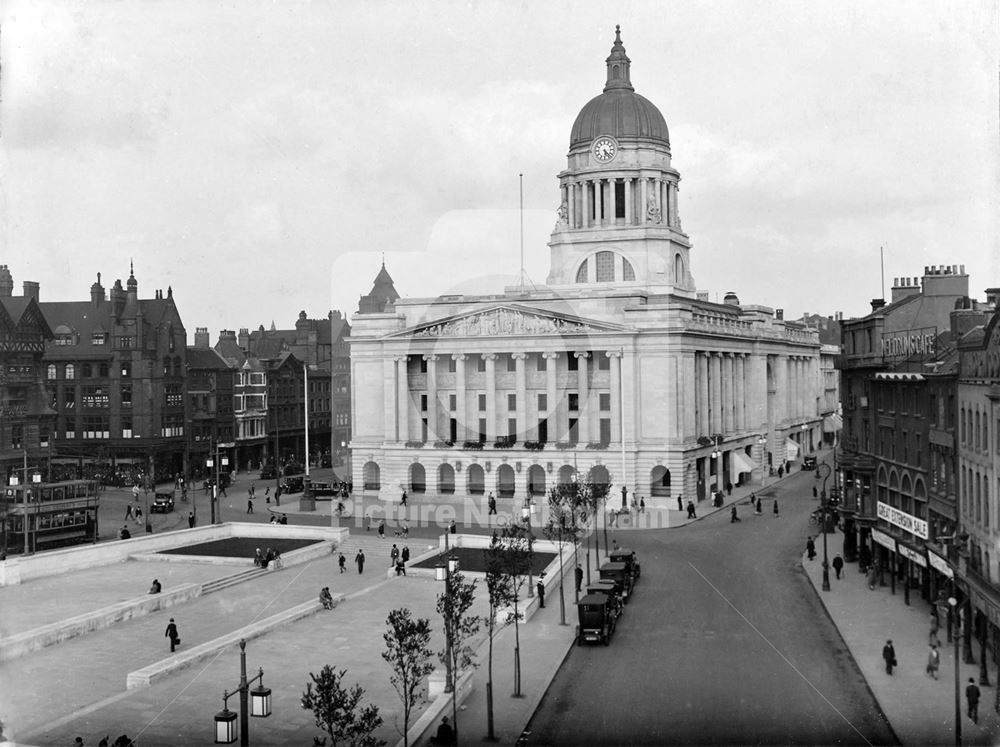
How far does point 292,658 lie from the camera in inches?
1441

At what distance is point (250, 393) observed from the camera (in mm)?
111812

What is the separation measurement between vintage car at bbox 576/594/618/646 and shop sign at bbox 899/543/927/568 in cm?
1280

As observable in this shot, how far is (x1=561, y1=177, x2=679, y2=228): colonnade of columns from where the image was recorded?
326ft

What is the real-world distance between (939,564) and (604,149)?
66.4 metres

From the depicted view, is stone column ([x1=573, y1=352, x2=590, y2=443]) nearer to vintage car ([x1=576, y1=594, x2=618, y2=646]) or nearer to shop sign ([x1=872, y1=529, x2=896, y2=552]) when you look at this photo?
shop sign ([x1=872, y1=529, x2=896, y2=552])

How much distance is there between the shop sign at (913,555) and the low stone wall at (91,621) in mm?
30364

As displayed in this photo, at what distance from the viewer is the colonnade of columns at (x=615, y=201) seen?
9931 cm

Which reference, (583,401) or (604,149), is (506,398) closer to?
(583,401)

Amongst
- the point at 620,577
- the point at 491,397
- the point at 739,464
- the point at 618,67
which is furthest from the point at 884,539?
the point at 618,67

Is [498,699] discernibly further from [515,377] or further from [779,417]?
[779,417]

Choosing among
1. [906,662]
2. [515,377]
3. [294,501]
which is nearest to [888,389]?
[906,662]

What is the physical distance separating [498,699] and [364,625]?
11.2 metres

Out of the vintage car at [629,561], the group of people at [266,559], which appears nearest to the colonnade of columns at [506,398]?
the group of people at [266,559]

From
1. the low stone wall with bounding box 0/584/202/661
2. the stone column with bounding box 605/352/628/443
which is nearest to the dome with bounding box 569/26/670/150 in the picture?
the stone column with bounding box 605/352/628/443
